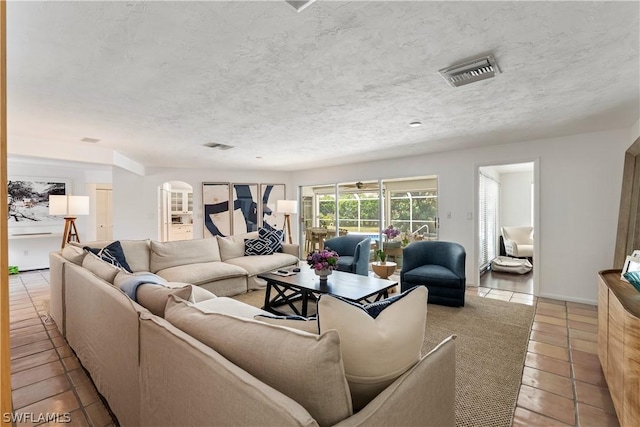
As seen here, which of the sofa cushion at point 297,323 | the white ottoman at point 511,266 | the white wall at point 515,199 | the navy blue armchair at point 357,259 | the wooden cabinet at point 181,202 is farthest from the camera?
the wooden cabinet at point 181,202

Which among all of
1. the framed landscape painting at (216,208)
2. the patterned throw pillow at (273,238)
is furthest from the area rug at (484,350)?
the framed landscape painting at (216,208)

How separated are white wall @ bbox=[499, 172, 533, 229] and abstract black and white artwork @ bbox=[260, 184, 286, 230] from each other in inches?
213

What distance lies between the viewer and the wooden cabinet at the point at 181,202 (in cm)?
920

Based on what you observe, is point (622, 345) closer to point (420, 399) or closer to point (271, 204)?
point (420, 399)

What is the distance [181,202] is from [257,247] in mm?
5582

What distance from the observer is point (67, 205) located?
428cm

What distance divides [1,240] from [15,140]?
4.54 metres

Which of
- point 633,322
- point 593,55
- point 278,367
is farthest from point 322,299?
point 593,55

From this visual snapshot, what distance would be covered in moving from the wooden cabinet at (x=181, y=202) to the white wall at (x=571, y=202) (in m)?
8.05

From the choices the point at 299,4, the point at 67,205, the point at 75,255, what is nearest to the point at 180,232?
the point at 67,205

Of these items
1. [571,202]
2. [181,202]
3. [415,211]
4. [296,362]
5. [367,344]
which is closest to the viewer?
[296,362]

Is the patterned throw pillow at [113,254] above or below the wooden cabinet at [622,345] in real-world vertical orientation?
above

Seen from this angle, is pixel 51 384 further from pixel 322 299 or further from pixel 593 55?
pixel 593 55

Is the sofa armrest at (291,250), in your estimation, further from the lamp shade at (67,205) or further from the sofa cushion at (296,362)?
the sofa cushion at (296,362)
